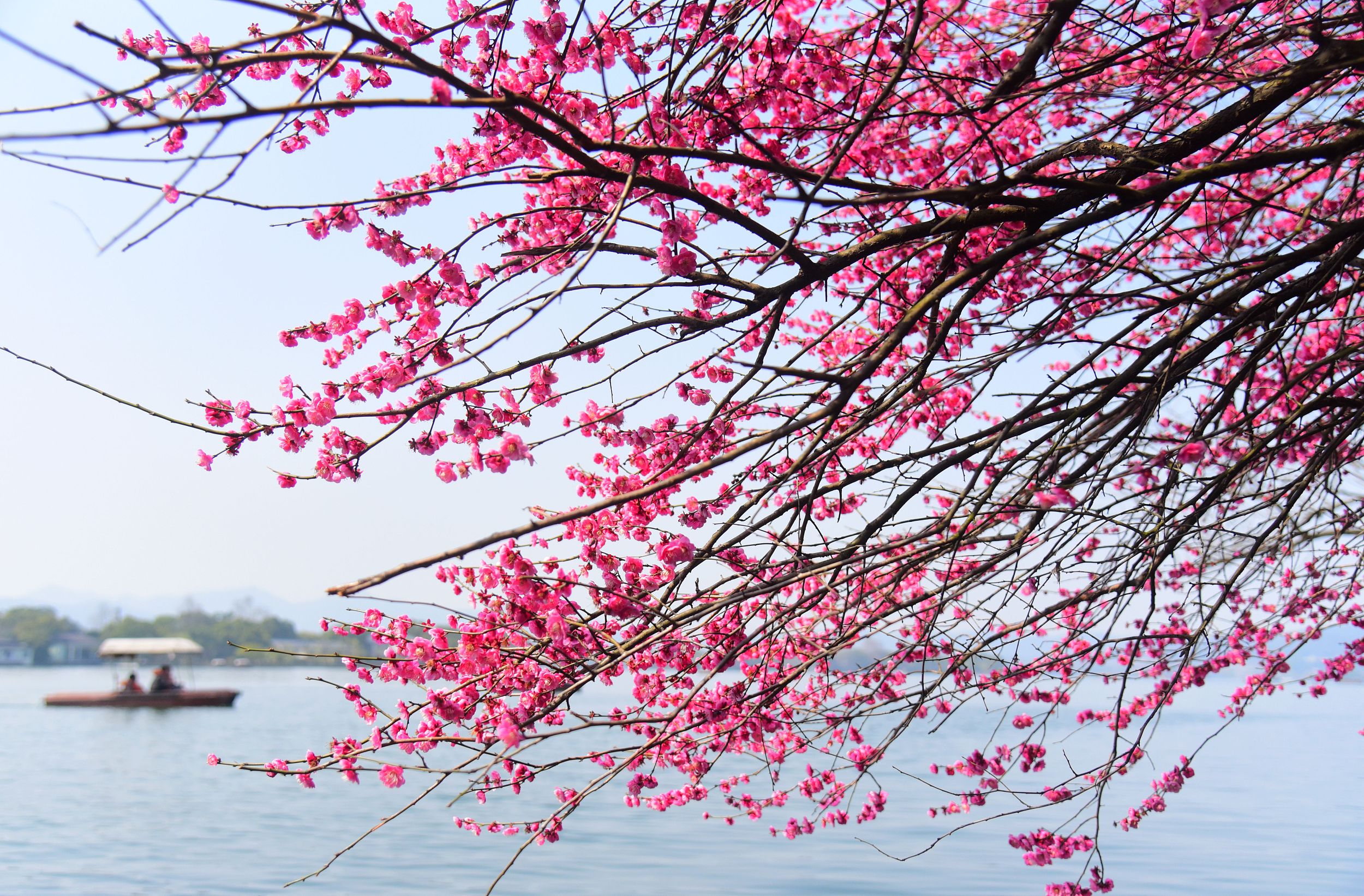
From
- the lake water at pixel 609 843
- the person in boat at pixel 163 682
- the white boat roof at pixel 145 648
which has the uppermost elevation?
the white boat roof at pixel 145 648

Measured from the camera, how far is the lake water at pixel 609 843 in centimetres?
1189

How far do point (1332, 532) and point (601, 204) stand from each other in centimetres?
482

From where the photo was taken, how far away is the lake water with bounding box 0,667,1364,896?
1189 cm

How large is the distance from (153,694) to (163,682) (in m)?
1.86

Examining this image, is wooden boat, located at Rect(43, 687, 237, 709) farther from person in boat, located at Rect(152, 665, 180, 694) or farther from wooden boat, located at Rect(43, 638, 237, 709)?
person in boat, located at Rect(152, 665, 180, 694)

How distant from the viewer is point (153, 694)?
117ft

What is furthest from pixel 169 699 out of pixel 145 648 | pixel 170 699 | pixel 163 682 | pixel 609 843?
pixel 609 843

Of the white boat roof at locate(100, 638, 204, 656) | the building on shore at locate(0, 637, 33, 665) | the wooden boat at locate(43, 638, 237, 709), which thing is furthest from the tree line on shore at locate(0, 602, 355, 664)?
the white boat roof at locate(100, 638, 204, 656)

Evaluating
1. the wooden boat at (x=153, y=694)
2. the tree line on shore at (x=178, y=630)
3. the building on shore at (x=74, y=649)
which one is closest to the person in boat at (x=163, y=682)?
the wooden boat at (x=153, y=694)

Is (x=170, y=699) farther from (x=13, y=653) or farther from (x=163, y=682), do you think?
(x=13, y=653)

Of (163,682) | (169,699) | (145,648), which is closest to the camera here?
(145,648)

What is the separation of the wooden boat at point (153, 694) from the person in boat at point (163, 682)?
0.42 ft

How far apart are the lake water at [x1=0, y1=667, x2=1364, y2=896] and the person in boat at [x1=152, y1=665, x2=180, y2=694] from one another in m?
13.4

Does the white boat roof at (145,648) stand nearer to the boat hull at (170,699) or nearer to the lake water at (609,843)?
the boat hull at (170,699)
